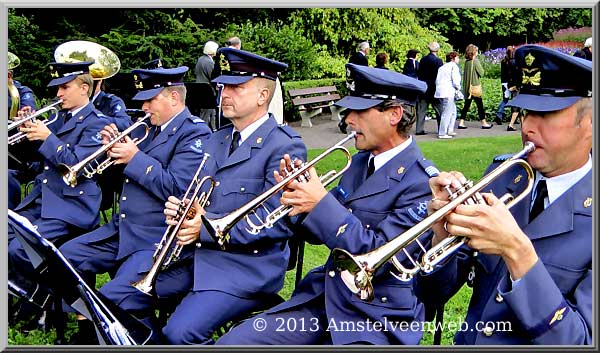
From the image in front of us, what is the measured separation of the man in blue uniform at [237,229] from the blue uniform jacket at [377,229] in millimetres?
459

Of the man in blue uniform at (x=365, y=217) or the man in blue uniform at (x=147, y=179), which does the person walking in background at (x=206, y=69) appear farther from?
the man in blue uniform at (x=365, y=217)

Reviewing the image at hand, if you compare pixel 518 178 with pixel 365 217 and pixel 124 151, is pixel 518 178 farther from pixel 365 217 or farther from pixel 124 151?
pixel 124 151

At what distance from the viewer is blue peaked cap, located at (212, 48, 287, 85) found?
4.27 meters

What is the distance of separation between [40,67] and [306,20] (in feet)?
22.2

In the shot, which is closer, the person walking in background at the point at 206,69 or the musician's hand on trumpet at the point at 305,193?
the musician's hand on trumpet at the point at 305,193

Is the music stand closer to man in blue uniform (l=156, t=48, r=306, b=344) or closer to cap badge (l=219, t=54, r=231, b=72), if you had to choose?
man in blue uniform (l=156, t=48, r=306, b=344)

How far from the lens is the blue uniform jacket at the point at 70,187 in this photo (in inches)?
210

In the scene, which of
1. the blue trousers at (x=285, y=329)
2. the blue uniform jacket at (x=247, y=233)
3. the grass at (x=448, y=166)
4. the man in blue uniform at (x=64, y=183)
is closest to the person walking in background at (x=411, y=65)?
the grass at (x=448, y=166)

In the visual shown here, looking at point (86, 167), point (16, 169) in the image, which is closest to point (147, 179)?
point (86, 167)

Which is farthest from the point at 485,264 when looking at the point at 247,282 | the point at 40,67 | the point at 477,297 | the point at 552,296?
the point at 40,67

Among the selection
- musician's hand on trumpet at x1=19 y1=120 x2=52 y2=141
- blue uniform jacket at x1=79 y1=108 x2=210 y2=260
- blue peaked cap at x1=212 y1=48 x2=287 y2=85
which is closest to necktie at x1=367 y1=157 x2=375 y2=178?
blue peaked cap at x1=212 y1=48 x2=287 y2=85

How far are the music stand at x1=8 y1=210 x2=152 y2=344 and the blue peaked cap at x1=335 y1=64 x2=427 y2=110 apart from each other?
5.25ft

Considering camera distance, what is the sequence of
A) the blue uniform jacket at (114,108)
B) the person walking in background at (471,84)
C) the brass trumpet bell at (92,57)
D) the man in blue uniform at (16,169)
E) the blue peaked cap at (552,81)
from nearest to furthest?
the blue peaked cap at (552,81)
the man in blue uniform at (16,169)
the blue uniform jacket at (114,108)
the brass trumpet bell at (92,57)
the person walking in background at (471,84)

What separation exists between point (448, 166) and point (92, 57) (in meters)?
5.17
